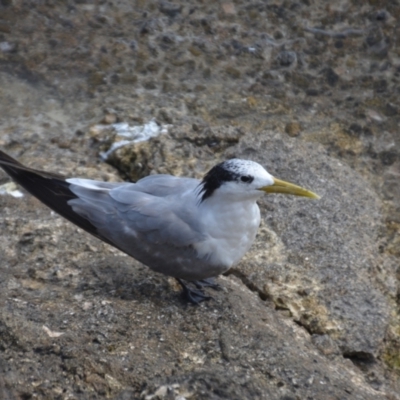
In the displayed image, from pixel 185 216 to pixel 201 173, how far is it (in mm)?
953

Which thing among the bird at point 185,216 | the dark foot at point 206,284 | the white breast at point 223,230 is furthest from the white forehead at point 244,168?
Answer: the dark foot at point 206,284

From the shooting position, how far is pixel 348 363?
3.44 m

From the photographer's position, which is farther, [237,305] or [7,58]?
[7,58]

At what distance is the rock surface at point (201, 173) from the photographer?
303cm

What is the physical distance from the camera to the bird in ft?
11.0

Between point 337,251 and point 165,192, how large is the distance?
3.14 feet

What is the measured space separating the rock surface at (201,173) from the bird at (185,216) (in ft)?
0.60

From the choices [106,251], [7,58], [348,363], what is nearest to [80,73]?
[7,58]

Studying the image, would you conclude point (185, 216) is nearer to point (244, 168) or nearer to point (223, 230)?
point (223, 230)

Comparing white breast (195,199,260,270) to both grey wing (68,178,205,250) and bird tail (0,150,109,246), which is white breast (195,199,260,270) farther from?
bird tail (0,150,109,246)

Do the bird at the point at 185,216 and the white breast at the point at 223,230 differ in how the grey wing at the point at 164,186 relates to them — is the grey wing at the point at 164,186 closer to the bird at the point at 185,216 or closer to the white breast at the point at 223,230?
the bird at the point at 185,216

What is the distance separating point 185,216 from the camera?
339 centimetres

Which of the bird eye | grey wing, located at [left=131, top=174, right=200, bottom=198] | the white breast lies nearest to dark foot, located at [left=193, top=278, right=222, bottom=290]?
the white breast

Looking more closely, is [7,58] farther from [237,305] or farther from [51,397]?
[51,397]
